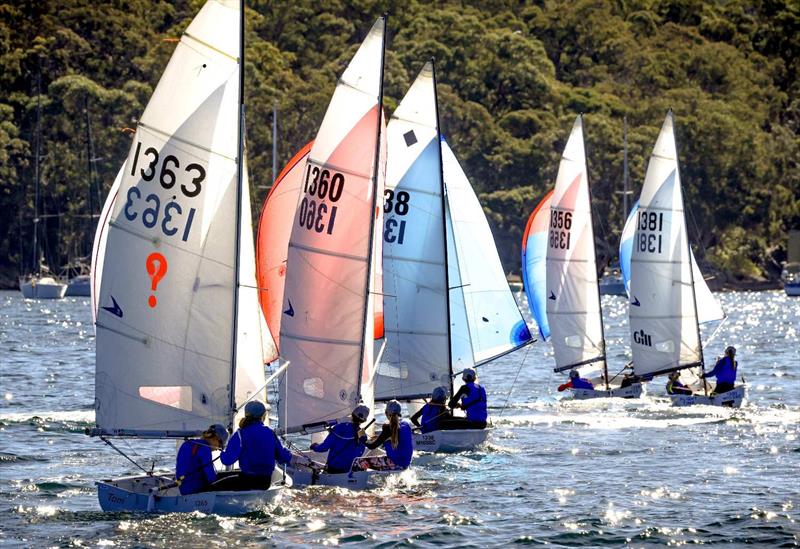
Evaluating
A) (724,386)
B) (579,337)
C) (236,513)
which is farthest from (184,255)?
(579,337)

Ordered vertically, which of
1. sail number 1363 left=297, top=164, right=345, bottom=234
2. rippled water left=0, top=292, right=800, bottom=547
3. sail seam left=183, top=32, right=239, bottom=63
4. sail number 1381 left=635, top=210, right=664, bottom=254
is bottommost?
rippled water left=0, top=292, right=800, bottom=547

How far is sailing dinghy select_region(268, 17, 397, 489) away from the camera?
2055cm

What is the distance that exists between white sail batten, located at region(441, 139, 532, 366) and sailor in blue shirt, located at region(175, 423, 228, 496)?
1116 centimetres

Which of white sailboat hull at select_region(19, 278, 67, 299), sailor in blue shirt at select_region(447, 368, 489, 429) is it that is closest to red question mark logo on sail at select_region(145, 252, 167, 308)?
sailor in blue shirt at select_region(447, 368, 489, 429)

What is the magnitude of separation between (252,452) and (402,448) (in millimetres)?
3339

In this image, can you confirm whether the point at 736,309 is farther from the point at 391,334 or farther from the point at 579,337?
the point at 391,334

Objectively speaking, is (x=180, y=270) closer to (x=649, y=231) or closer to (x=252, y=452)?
(x=252, y=452)

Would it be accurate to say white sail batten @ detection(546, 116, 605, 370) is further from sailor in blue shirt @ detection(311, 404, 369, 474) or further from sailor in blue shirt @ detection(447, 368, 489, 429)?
sailor in blue shirt @ detection(311, 404, 369, 474)

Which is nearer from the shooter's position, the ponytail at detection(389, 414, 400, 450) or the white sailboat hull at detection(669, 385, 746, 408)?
the ponytail at detection(389, 414, 400, 450)

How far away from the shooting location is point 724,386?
31562mm

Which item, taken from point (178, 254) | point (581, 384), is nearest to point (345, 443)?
point (178, 254)

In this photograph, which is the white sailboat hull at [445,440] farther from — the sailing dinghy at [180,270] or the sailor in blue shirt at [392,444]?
the sailing dinghy at [180,270]

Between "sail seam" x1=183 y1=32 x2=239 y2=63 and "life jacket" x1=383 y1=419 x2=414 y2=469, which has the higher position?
"sail seam" x1=183 y1=32 x2=239 y2=63

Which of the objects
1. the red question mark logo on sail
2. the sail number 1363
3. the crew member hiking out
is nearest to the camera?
the red question mark logo on sail
